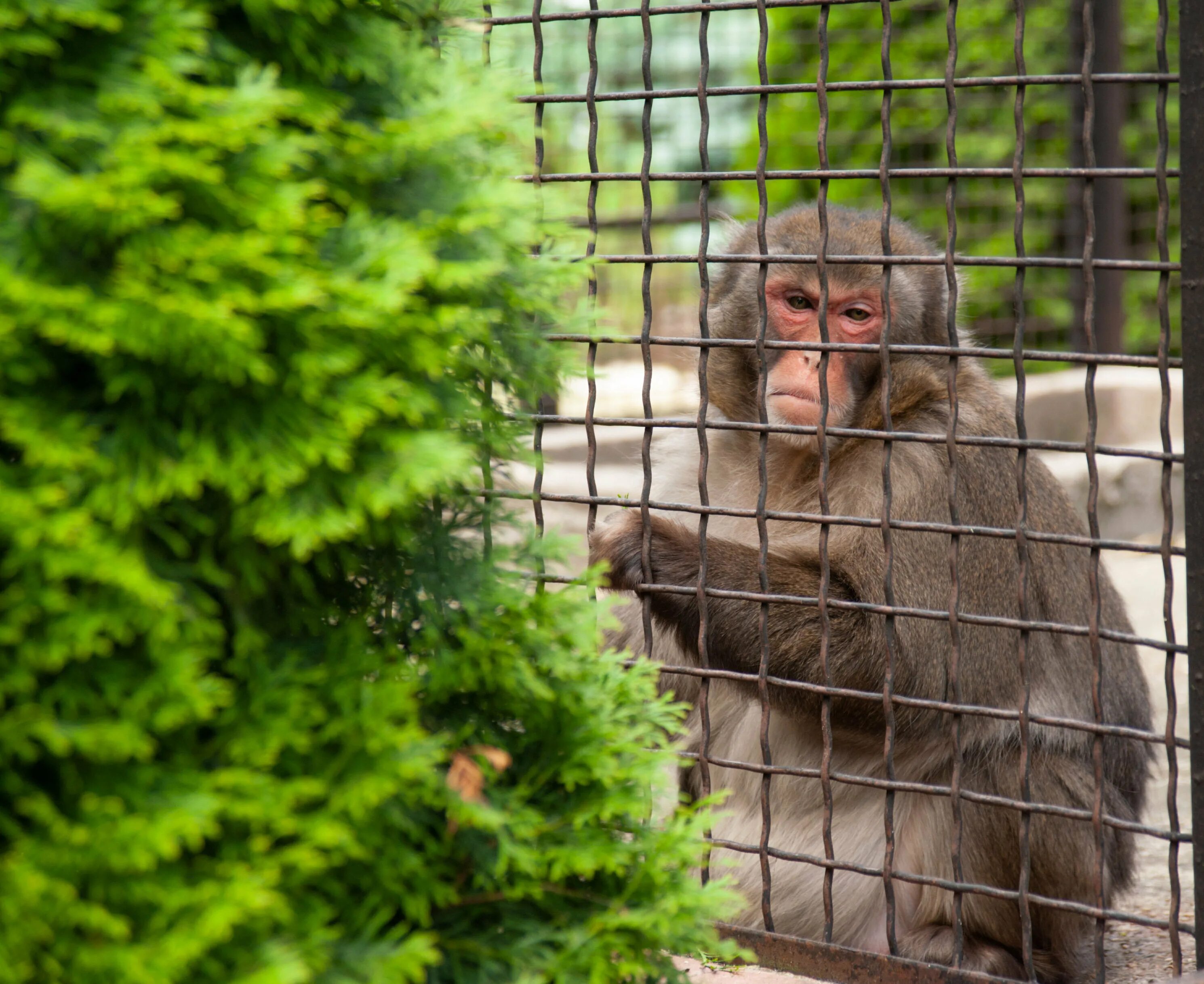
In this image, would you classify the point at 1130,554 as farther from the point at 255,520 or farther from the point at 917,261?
the point at 255,520

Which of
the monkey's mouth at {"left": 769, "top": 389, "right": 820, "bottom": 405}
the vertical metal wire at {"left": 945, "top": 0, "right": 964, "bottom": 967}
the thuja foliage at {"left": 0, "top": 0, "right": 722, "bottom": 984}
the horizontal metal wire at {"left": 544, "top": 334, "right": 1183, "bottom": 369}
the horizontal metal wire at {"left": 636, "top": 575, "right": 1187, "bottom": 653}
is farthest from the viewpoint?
the monkey's mouth at {"left": 769, "top": 389, "right": 820, "bottom": 405}

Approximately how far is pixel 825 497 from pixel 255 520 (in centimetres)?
147

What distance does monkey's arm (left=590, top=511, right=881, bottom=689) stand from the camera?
2791 millimetres

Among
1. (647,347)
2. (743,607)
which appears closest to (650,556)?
(743,607)

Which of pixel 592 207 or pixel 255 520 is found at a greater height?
pixel 592 207

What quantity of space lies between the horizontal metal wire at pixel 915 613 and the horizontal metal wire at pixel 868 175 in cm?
69

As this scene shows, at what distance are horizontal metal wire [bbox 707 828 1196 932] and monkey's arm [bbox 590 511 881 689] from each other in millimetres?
380

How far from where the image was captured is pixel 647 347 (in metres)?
2.82

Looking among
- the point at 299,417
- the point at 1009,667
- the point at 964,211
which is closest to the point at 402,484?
the point at 299,417

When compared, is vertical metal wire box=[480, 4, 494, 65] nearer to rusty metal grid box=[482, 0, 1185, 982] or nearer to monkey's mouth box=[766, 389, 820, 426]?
rusty metal grid box=[482, 0, 1185, 982]

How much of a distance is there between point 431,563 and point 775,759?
1666mm

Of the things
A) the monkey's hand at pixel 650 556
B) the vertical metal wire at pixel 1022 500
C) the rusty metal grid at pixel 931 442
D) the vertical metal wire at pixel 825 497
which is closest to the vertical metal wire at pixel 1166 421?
the rusty metal grid at pixel 931 442

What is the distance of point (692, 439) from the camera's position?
3.45 meters

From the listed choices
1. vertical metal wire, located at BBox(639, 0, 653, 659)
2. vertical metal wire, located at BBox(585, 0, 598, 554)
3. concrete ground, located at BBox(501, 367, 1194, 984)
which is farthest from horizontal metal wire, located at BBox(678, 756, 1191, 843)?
vertical metal wire, located at BBox(585, 0, 598, 554)
